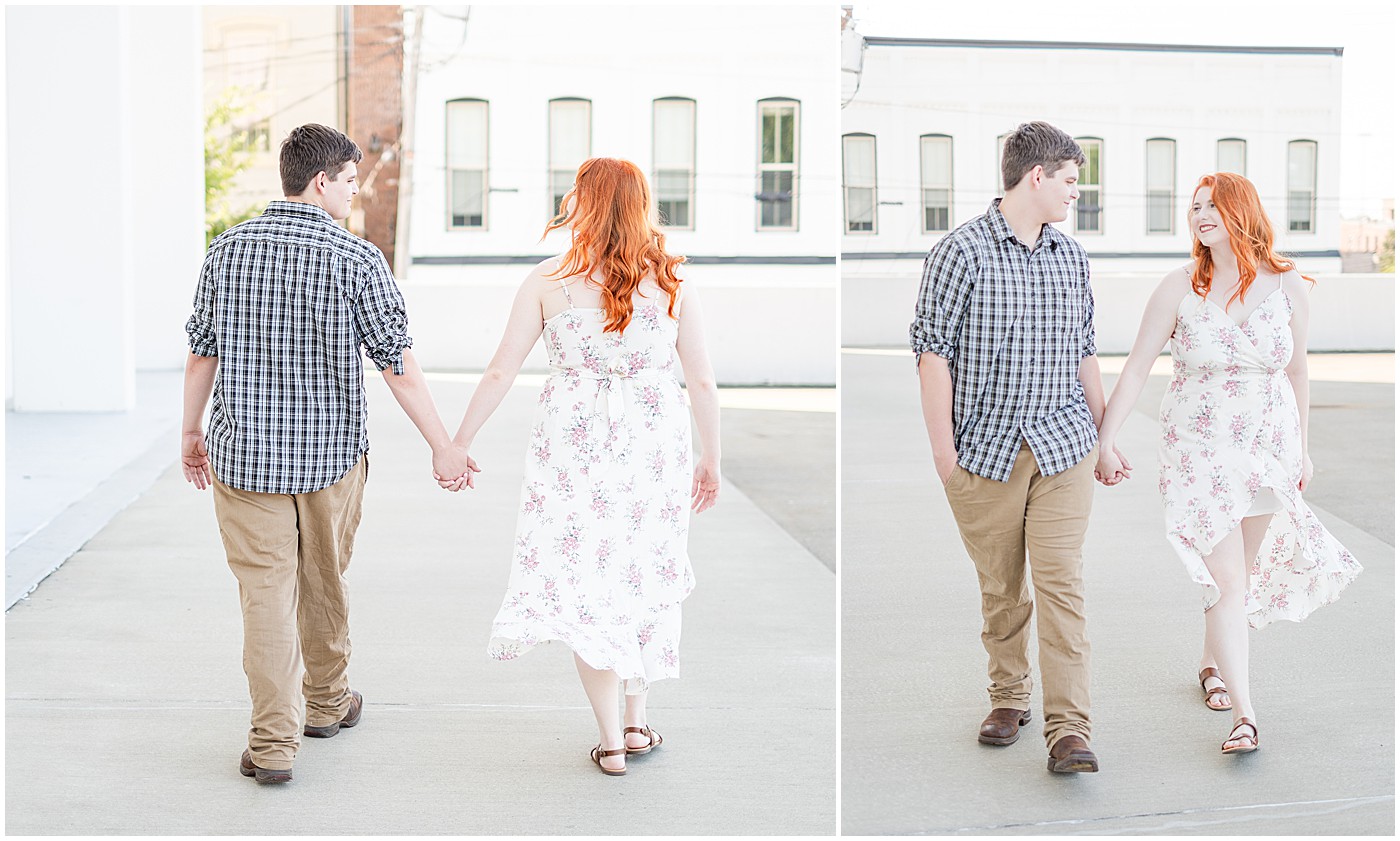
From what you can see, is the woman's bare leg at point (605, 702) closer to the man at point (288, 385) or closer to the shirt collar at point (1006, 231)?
the man at point (288, 385)

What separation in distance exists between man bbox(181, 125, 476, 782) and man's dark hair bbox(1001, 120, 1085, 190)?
4.91ft

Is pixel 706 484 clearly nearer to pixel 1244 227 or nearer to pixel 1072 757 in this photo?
pixel 1072 757

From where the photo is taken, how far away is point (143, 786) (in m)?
3.44

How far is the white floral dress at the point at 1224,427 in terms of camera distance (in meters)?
3.54

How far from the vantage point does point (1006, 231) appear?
11.0 ft

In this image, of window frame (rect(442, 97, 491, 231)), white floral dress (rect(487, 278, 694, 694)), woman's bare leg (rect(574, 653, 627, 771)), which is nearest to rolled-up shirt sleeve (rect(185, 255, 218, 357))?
white floral dress (rect(487, 278, 694, 694))

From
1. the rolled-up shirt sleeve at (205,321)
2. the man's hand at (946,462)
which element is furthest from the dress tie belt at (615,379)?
the rolled-up shirt sleeve at (205,321)

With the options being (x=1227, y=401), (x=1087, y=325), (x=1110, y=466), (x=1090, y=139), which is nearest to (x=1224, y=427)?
(x=1227, y=401)

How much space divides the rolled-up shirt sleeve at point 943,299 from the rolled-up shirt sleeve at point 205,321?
1.71 metres

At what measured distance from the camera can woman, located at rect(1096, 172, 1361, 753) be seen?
351 centimetres

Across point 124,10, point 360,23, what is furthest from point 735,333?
point 360,23

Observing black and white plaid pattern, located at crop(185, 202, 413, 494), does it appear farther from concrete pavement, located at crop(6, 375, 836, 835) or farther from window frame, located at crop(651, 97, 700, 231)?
window frame, located at crop(651, 97, 700, 231)

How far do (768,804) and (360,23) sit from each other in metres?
21.9

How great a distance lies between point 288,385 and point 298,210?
422mm
